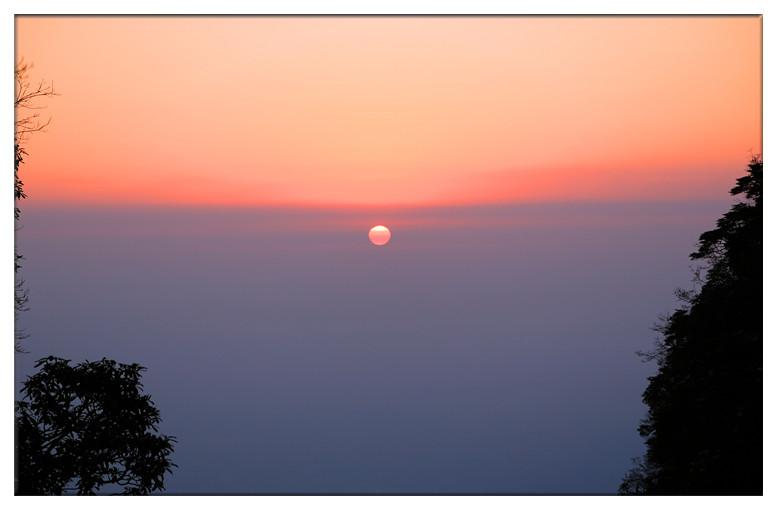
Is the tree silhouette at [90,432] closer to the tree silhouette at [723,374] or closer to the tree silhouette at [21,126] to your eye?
the tree silhouette at [21,126]

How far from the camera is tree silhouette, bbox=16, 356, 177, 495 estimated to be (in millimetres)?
13078

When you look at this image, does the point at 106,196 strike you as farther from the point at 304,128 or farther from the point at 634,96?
the point at 634,96

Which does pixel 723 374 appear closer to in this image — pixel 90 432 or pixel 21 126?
pixel 90 432

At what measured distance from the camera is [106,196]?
2848cm

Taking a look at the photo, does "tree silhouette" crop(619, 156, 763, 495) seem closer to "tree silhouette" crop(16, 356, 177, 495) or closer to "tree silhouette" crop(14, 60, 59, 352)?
"tree silhouette" crop(16, 356, 177, 495)

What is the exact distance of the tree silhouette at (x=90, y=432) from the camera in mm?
13078

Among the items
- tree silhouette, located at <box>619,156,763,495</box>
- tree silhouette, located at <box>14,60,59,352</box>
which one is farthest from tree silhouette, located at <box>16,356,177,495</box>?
tree silhouette, located at <box>619,156,763,495</box>

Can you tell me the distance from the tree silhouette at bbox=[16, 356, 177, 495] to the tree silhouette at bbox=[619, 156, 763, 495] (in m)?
10.4

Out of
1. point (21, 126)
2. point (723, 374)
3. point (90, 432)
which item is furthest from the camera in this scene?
point (723, 374)

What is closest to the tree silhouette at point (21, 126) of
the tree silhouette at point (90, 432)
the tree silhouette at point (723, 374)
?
the tree silhouette at point (90, 432)

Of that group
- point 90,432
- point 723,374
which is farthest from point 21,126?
point 723,374

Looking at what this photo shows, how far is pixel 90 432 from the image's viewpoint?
1372 centimetres

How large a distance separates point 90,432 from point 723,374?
39.5 ft

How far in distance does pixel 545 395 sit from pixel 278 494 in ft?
72.2
